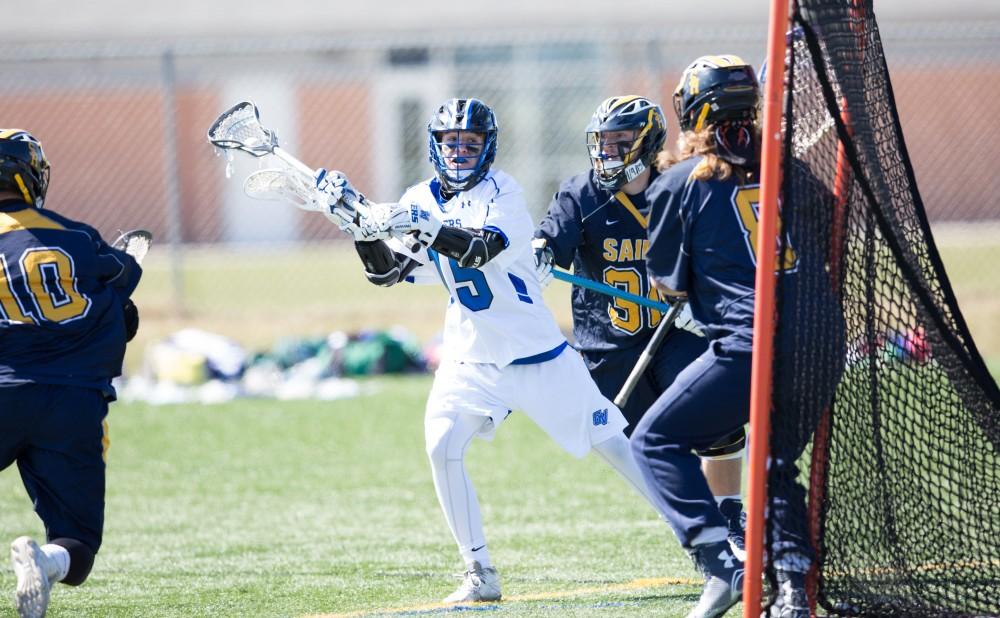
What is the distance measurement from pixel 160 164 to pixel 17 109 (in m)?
2.19

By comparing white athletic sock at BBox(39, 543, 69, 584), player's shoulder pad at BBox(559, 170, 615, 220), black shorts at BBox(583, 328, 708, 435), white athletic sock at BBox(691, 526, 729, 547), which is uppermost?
player's shoulder pad at BBox(559, 170, 615, 220)

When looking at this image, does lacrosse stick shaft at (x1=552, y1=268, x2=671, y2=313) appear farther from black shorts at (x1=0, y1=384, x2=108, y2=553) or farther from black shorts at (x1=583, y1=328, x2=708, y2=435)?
black shorts at (x1=0, y1=384, x2=108, y2=553)

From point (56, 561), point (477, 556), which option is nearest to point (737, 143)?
point (477, 556)

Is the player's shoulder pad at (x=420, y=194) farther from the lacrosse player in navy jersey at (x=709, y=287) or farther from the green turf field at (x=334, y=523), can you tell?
the green turf field at (x=334, y=523)

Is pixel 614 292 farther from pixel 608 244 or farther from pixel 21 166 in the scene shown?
pixel 21 166

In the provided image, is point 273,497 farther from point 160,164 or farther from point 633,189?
point 160,164

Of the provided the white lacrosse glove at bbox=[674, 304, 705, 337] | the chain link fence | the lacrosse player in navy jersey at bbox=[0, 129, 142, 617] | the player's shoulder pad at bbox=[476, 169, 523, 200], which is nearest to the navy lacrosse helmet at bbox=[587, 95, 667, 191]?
the player's shoulder pad at bbox=[476, 169, 523, 200]

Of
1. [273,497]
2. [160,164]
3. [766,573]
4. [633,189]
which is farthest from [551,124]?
[766,573]

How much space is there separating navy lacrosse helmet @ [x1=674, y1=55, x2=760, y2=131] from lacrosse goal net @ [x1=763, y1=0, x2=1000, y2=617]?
24 centimetres

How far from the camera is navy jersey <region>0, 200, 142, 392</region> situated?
457 cm

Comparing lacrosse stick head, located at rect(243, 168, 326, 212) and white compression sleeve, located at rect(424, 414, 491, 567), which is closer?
lacrosse stick head, located at rect(243, 168, 326, 212)

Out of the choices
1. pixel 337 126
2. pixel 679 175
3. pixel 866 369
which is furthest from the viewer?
pixel 337 126

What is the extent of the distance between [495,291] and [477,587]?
1.12 m

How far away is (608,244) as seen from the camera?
232 inches
